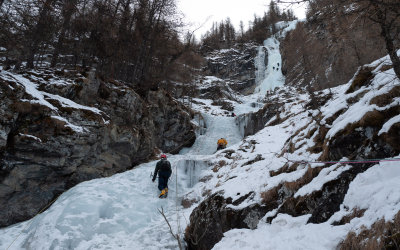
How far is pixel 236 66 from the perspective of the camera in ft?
129

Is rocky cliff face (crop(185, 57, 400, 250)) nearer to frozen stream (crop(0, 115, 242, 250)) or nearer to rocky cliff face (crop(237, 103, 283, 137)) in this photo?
frozen stream (crop(0, 115, 242, 250))

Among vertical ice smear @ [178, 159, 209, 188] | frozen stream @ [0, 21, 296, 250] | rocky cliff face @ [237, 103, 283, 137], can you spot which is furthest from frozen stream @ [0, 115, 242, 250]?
rocky cliff face @ [237, 103, 283, 137]

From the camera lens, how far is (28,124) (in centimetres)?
647

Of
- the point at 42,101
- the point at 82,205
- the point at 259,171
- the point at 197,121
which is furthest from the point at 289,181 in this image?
the point at 197,121

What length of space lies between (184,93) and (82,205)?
→ 23.1 meters

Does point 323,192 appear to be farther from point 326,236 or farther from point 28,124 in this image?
point 28,124

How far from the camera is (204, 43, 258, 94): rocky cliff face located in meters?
37.5

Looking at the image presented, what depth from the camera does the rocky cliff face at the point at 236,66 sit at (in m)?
37.5

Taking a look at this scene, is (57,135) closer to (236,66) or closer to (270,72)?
(270,72)

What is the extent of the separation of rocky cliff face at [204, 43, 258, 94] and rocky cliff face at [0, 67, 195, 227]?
29690mm

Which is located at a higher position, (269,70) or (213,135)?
(269,70)

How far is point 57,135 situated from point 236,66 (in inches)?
1459

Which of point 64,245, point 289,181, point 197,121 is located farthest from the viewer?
point 197,121

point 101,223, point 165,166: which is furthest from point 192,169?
point 101,223
